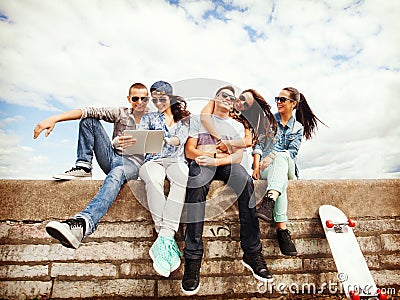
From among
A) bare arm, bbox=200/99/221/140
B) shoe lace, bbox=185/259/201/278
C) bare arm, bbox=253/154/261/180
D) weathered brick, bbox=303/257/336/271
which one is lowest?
shoe lace, bbox=185/259/201/278

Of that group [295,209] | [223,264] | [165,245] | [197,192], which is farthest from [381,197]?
[165,245]

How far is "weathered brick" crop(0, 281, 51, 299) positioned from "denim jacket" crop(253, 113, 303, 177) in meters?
2.29

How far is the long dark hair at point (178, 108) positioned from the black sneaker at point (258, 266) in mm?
1528

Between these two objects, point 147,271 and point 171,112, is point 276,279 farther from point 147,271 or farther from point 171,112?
point 171,112

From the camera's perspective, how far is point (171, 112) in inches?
130

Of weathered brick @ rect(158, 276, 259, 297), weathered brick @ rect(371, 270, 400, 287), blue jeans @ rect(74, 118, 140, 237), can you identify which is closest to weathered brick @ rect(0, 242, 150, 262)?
weathered brick @ rect(158, 276, 259, 297)

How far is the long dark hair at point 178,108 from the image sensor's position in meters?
3.29

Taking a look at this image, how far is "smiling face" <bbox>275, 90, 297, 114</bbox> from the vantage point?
343cm

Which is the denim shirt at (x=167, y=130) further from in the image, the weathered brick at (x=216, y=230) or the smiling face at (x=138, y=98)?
the weathered brick at (x=216, y=230)

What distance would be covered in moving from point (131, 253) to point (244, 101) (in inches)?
75.8

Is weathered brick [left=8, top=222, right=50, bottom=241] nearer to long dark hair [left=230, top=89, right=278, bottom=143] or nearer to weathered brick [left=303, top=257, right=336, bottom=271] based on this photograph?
long dark hair [left=230, top=89, right=278, bottom=143]

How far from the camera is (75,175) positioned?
9.23ft

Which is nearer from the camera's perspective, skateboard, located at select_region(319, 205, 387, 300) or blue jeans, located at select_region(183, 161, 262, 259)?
blue jeans, located at select_region(183, 161, 262, 259)

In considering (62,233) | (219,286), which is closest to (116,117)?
(62,233)
